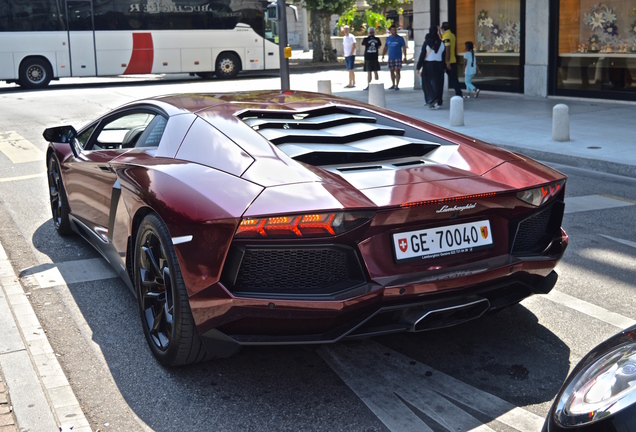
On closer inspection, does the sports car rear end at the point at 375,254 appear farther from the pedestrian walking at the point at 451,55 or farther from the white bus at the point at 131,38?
the white bus at the point at 131,38

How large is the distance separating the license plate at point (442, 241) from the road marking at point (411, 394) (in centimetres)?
67

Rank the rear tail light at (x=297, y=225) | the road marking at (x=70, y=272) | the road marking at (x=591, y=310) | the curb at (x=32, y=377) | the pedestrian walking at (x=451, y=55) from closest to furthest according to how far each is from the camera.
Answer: the rear tail light at (x=297, y=225) < the curb at (x=32, y=377) < the road marking at (x=591, y=310) < the road marking at (x=70, y=272) < the pedestrian walking at (x=451, y=55)

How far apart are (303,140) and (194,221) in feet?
3.27

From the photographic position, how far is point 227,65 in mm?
29109

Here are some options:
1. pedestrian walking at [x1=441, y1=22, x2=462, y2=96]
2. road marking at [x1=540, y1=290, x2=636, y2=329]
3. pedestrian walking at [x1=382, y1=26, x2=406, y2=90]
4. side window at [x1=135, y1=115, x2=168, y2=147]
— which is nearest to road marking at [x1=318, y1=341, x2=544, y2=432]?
road marking at [x1=540, y1=290, x2=636, y2=329]

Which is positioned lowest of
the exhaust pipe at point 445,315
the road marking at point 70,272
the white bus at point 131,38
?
the road marking at point 70,272

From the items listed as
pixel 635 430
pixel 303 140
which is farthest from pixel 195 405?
pixel 635 430

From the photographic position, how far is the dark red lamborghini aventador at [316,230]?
10.8 feet

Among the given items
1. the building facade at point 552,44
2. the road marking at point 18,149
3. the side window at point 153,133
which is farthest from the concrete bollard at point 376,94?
the side window at point 153,133

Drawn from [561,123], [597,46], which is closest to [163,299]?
[561,123]

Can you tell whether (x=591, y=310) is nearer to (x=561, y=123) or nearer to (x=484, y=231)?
(x=484, y=231)

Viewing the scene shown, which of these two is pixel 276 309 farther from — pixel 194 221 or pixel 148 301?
pixel 148 301

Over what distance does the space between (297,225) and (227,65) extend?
26745mm

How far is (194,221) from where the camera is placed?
135 inches
